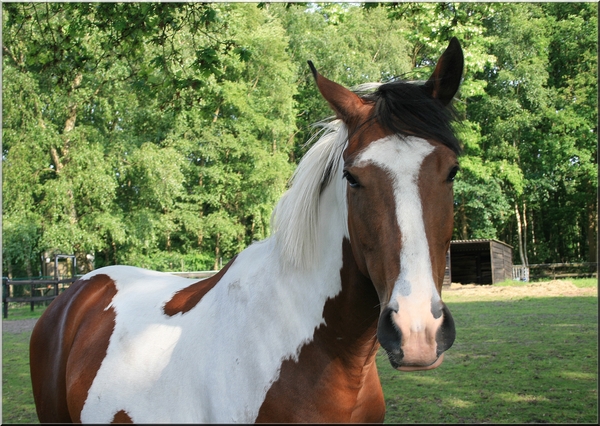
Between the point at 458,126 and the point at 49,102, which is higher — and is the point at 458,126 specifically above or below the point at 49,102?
below

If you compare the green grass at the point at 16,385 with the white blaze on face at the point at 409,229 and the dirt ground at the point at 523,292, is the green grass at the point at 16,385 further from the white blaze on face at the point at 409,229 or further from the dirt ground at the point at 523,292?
the dirt ground at the point at 523,292

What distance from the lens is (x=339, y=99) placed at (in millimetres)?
2049

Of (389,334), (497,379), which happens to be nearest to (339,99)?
(389,334)

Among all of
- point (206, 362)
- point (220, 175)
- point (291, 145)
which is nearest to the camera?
point (206, 362)

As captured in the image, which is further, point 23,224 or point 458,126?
point 23,224

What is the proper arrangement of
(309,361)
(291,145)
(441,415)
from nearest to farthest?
1. (309,361)
2. (441,415)
3. (291,145)

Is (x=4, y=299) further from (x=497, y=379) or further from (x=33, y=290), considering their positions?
(x=497, y=379)

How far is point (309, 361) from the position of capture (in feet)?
6.40

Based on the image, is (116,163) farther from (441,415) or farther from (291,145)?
(441,415)

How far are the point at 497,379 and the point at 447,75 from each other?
508cm

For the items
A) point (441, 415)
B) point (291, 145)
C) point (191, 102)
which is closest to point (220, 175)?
point (291, 145)

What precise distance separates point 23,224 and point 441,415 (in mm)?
16737

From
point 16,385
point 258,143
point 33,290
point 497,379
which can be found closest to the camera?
point 497,379

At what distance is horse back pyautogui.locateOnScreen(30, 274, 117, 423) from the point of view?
2.67 m
